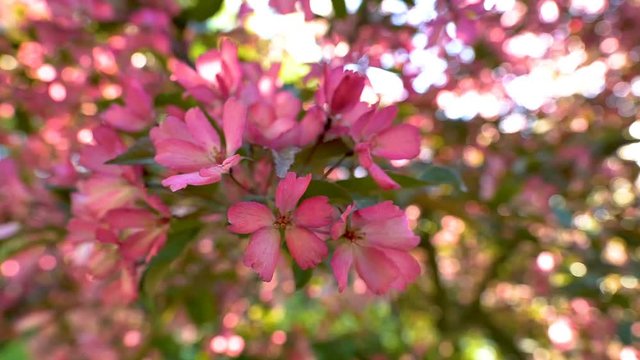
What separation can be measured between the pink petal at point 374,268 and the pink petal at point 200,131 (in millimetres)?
213

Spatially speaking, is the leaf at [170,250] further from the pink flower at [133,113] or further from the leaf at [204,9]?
the leaf at [204,9]

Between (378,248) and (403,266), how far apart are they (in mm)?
39

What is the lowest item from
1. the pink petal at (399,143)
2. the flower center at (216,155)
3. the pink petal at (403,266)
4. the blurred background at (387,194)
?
the blurred background at (387,194)

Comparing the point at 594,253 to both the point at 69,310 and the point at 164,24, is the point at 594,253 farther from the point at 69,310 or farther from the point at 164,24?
the point at 69,310

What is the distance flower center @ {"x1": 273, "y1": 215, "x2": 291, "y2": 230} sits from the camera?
2.34 feet

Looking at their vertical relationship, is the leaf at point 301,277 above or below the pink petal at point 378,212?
below

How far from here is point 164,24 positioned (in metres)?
1.52

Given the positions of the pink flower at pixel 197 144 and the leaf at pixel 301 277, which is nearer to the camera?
the pink flower at pixel 197 144

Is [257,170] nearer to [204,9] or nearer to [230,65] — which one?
[230,65]

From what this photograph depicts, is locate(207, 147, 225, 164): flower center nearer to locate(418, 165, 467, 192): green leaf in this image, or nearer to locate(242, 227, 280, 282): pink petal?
locate(242, 227, 280, 282): pink petal

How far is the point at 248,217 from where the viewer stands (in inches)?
27.4

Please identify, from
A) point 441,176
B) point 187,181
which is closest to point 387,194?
point 441,176

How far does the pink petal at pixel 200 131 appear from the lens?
776mm

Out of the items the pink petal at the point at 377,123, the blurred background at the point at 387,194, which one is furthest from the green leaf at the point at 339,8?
the pink petal at the point at 377,123
